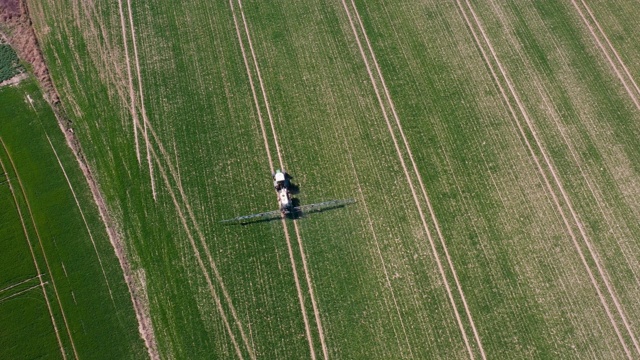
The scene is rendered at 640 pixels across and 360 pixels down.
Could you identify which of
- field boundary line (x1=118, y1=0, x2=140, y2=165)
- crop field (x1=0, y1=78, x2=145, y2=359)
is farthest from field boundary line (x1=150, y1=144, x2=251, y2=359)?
crop field (x1=0, y1=78, x2=145, y2=359)

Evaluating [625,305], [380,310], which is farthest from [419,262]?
[625,305]

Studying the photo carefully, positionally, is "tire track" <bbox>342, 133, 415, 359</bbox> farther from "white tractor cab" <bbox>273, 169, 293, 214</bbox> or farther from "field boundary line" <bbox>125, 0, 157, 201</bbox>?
"field boundary line" <bbox>125, 0, 157, 201</bbox>

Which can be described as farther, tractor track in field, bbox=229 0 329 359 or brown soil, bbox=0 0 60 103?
brown soil, bbox=0 0 60 103

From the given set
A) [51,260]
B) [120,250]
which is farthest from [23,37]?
[120,250]

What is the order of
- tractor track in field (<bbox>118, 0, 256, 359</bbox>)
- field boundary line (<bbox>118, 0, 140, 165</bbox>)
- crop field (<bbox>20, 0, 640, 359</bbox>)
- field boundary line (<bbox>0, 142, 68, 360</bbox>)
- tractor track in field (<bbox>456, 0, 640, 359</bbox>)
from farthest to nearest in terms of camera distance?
field boundary line (<bbox>118, 0, 140, 165</bbox>) < tractor track in field (<bbox>456, 0, 640, 359</bbox>) < crop field (<bbox>20, 0, 640, 359</bbox>) < tractor track in field (<bbox>118, 0, 256, 359</bbox>) < field boundary line (<bbox>0, 142, 68, 360</bbox>)

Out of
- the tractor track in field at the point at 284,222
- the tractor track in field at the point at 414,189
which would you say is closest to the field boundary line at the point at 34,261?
the tractor track in field at the point at 284,222

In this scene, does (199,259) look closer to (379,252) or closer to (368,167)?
(379,252)

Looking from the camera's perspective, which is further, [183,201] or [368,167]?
[368,167]
